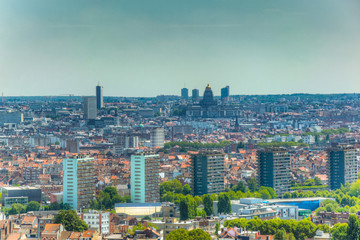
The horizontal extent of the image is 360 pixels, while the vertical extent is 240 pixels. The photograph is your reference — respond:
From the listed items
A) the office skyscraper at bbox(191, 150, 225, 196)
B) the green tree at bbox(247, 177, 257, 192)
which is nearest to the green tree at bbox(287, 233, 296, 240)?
the office skyscraper at bbox(191, 150, 225, 196)

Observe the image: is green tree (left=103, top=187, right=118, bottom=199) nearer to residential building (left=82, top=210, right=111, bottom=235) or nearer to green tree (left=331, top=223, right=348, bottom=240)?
residential building (left=82, top=210, right=111, bottom=235)

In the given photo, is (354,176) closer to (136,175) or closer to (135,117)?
(136,175)

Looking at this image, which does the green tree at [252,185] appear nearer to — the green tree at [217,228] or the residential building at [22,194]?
A: the residential building at [22,194]

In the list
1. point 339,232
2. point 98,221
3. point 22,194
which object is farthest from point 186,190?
point 339,232

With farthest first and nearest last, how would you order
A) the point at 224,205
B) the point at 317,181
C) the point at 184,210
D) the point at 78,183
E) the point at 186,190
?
the point at 317,181 → the point at 186,190 → the point at 78,183 → the point at 224,205 → the point at 184,210

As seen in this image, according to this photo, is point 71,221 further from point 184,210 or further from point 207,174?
point 207,174

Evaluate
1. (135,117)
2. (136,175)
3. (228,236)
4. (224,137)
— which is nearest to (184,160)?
(136,175)
